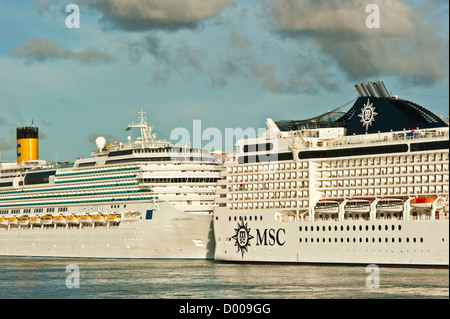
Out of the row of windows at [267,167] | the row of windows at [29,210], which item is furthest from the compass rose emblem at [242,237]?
the row of windows at [29,210]

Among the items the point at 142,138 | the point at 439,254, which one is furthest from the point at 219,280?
the point at 142,138

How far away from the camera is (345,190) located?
2028 inches

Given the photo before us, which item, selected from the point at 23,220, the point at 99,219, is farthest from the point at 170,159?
the point at 23,220

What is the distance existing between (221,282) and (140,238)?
67.8 ft

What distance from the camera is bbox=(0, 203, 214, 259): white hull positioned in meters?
58.9

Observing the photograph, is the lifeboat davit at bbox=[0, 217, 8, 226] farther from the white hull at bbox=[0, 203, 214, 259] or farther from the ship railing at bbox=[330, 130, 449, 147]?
the ship railing at bbox=[330, 130, 449, 147]

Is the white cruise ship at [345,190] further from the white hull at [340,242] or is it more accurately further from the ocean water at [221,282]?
the ocean water at [221,282]

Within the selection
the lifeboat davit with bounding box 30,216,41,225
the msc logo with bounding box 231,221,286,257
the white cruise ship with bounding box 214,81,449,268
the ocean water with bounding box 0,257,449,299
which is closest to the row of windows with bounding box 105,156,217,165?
the white cruise ship with bounding box 214,81,449,268

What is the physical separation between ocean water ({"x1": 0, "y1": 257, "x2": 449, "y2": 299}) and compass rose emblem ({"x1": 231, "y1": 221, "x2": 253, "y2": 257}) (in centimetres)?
139

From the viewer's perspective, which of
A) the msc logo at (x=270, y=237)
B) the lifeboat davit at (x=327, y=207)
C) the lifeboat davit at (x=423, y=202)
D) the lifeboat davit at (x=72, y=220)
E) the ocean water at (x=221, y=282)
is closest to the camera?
the ocean water at (x=221, y=282)

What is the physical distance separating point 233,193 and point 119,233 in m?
12.2

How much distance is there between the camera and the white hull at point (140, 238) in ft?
193

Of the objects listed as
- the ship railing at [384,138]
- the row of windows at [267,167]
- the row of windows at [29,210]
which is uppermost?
the ship railing at [384,138]

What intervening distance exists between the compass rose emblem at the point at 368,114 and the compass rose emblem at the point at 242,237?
35.9 ft
